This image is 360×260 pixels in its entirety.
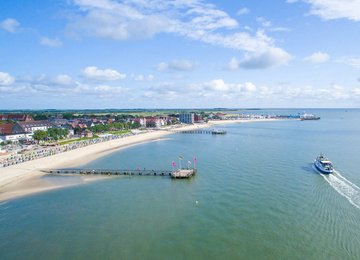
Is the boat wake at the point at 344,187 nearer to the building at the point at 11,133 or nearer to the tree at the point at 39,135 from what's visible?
the tree at the point at 39,135

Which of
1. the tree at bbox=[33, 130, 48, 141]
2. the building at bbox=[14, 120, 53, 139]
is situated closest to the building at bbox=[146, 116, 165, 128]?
the building at bbox=[14, 120, 53, 139]

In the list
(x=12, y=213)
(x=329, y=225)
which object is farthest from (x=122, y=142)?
(x=329, y=225)

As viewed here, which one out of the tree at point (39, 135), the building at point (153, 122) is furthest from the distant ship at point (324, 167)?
the building at point (153, 122)

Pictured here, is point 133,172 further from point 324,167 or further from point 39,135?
point 39,135

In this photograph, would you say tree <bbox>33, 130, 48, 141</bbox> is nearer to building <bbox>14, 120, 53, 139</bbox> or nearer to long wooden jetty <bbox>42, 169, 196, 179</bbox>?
building <bbox>14, 120, 53, 139</bbox>

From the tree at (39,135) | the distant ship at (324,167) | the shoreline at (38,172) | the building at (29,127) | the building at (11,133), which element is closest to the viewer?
the shoreline at (38,172)

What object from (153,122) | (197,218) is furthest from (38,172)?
(153,122)
